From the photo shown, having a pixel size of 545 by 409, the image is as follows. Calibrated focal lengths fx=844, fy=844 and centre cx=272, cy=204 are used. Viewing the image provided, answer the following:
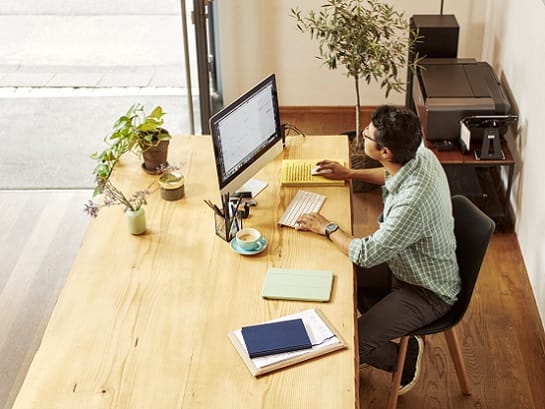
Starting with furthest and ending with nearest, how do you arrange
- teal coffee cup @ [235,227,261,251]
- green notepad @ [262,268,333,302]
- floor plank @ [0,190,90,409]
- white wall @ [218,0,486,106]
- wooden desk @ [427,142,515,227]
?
white wall @ [218,0,486,106], wooden desk @ [427,142,515,227], floor plank @ [0,190,90,409], teal coffee cup @ [235,227,261,251], green notepad @ [262,268,333,302]

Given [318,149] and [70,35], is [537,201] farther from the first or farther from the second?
[70,35]

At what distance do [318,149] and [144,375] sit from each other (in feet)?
4.97

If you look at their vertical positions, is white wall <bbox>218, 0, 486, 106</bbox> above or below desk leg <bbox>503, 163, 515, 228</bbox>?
above

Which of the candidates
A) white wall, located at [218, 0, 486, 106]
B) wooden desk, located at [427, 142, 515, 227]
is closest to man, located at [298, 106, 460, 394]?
wooden desk, located at [427, 142, 515, 227]

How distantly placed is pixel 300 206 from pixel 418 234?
0.53m

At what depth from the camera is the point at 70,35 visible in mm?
5812

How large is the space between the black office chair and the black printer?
4.19 ft

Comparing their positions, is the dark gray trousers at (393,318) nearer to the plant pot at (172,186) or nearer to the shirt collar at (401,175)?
the shirt collar at (401,175)

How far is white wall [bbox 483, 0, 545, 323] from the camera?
3885mm

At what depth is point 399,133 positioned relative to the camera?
9.37 ft

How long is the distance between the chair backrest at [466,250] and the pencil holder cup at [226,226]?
2.44ft

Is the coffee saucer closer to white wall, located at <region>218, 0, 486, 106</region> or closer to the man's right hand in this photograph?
the man's right hand

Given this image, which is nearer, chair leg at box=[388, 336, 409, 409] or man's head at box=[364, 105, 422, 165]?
man's head at box=[364, 105, 422, 165]

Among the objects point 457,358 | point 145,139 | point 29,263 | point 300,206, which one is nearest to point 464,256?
point 457,358
